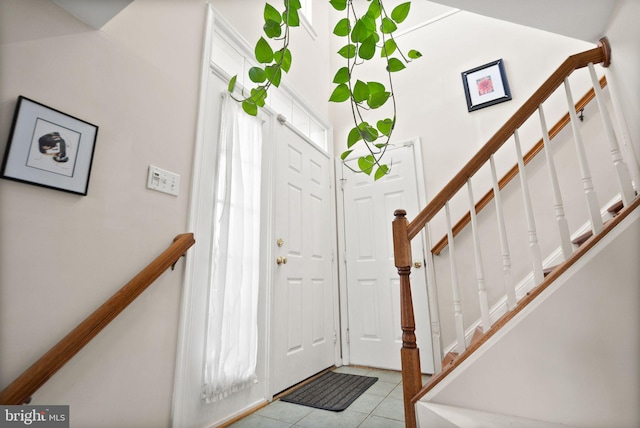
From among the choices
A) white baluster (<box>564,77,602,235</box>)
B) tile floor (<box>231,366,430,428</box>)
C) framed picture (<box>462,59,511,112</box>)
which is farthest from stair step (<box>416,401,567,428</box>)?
framed picture (<box>462,59,511,112</box>)

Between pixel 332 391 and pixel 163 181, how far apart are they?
1741 millimetres

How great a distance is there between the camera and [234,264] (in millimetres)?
1745

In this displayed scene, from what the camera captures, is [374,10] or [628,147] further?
[628,147]

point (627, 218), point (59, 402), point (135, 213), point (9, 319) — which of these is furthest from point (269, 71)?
point (627, 218)

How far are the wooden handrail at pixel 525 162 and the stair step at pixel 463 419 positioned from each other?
1369 millimetres

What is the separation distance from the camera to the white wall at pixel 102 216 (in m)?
0.97

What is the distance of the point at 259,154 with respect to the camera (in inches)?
81.7

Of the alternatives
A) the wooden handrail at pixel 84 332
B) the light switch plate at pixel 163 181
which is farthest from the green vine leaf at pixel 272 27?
the wooden handrail at pixel 84 332

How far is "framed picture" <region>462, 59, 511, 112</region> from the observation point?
8.55 feet

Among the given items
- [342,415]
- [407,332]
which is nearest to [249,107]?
[407,332]

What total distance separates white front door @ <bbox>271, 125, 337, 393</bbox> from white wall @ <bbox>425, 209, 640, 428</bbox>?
1277mm

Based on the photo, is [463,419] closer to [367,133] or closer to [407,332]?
[407,332]

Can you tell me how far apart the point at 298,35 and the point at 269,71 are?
2.56 m

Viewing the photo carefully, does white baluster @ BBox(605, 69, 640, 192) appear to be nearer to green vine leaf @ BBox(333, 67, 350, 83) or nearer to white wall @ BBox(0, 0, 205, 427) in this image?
green vine leaf @ BBox(333, 67, 350, 83)
